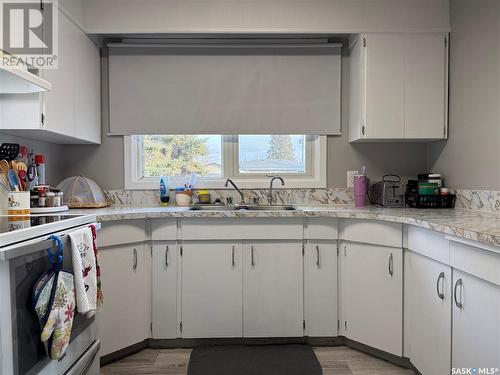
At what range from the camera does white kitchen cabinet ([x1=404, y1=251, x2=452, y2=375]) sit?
1684 mm

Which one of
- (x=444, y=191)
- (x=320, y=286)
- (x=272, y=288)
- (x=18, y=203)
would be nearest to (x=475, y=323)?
(x=320, y=286)

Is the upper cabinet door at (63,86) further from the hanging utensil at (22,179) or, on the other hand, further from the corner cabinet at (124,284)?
the corner cabinet at (124,284)

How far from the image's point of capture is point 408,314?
2096 millimetres

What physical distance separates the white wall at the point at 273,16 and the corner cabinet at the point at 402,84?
0.12 m

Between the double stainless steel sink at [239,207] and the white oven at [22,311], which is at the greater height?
the double stainless steel sink at [239,207]

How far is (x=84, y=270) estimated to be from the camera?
1.49 meters

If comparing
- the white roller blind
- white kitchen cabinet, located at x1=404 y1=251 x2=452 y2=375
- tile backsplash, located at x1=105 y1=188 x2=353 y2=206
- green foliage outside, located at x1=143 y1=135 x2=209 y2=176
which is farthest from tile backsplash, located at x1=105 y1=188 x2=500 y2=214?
white kitchen cabinet, located at x1=404 y1=251 x2=452 y2=375

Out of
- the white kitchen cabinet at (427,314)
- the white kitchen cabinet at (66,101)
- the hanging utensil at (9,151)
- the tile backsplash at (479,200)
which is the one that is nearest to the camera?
the white kitchen cabinet at (427,314)

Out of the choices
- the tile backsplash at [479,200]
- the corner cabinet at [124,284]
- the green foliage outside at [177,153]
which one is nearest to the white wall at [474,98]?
the tile backsplash at [479,200]

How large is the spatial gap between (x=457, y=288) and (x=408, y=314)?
60 cm

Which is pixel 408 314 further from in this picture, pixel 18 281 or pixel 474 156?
pixel 18 281

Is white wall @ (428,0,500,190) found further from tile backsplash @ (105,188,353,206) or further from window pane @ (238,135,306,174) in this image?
window pane @ (238,135,306,174)

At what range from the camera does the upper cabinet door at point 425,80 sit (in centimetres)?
262

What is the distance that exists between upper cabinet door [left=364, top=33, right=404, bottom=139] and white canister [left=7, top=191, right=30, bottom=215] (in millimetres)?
2162
